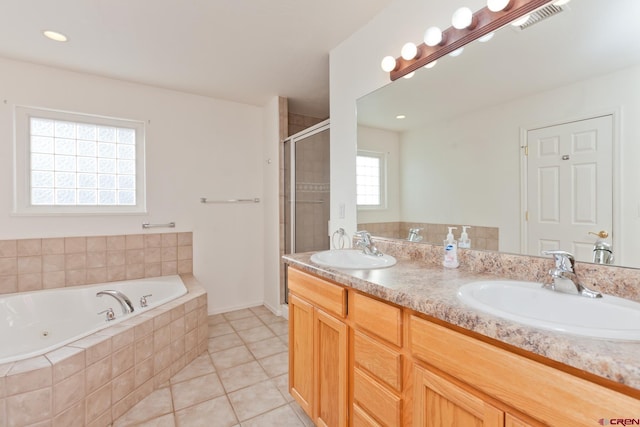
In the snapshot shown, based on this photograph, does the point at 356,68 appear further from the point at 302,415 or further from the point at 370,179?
the point at 302,415

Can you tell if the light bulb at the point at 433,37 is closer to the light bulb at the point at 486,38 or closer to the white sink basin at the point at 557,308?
the light bulb at the point at 486,38

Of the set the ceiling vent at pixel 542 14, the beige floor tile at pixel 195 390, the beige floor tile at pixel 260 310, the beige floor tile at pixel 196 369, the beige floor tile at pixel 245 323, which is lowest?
the beige floor tile at pixel 195 390

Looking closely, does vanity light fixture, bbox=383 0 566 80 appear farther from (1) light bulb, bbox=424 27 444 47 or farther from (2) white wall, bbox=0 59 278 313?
(2) white wall, bbox=0 59 278 313

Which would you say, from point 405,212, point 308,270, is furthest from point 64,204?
point 405,212

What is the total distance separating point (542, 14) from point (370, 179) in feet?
3.61

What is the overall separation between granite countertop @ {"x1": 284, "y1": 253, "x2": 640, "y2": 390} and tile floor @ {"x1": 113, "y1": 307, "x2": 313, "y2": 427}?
99cm

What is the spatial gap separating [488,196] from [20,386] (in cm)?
232

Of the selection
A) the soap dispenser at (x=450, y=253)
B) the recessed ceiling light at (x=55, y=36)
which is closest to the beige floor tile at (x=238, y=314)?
the soap dispenser at (x=450, y=253)

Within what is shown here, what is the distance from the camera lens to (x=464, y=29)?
4.46 ft

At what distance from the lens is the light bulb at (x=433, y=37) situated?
1438 millimetres

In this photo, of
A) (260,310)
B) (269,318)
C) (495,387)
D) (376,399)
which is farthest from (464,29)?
(260,310)

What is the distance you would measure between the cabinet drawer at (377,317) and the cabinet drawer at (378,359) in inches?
1.6

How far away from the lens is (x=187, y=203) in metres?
3.20

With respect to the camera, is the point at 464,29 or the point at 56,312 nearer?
the point at 464,29
